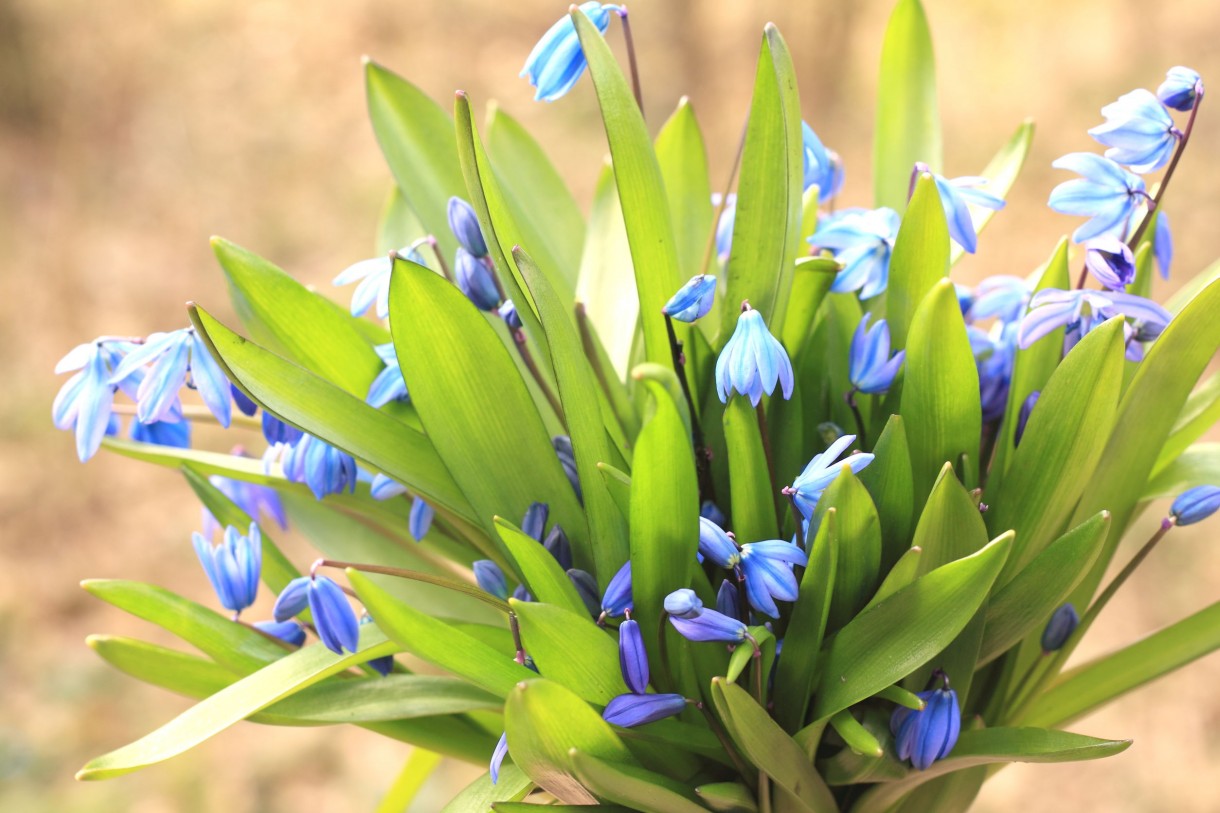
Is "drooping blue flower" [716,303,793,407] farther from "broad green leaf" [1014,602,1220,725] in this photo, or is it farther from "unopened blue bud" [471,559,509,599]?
"broad green leaf" [1014,602,1220,725]

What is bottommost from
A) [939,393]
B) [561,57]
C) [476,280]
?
[939,393]

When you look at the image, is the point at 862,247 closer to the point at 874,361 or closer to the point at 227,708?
the point at 874,361

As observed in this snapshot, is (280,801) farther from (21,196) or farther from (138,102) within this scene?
(138,102)

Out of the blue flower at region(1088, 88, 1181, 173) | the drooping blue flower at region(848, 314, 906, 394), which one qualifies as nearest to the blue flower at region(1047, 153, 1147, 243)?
the blue flower at region(1088, 88, 1181, 173)

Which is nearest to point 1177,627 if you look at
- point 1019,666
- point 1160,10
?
point 1019,666

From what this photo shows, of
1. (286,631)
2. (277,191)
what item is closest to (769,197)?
(286,631)

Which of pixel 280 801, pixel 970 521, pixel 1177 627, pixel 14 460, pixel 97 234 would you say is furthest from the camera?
pixel 97 234
